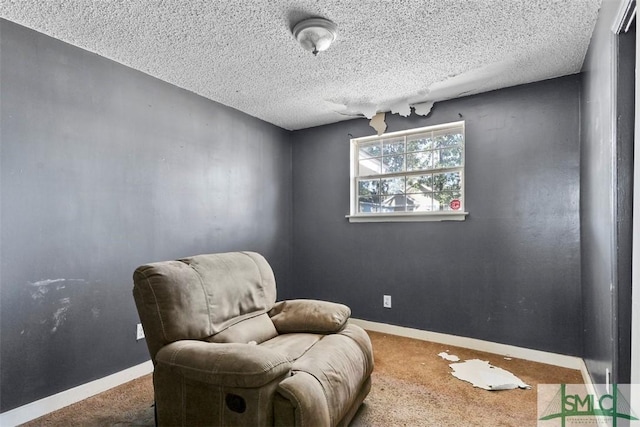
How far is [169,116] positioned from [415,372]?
9.47 feet

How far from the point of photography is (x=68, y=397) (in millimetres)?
2107

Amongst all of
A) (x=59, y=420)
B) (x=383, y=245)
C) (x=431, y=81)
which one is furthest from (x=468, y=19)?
(x=59, y=420)

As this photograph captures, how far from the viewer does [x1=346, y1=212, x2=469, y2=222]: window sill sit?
312 centimetres

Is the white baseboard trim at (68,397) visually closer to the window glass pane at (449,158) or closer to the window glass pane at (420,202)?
the window glass pane at (420,202)

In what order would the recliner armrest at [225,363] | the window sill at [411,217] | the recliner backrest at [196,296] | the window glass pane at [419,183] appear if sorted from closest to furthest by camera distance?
the recliner armrest at [225,363] → the recliner backrest at [196,296] → the window sill at [411,217] → the window glass pane at [419,183]

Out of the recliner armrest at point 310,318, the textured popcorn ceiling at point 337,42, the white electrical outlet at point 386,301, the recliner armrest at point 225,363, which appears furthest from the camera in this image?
the white electrical outlet at point 386,301

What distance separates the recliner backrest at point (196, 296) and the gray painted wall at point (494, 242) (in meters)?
1.68

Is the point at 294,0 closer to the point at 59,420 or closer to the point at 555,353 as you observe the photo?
the point at 59,420

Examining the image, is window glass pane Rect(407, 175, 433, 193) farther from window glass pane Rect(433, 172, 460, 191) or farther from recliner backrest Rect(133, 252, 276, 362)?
recliner backrest Rect(133, 252, 276, 362)

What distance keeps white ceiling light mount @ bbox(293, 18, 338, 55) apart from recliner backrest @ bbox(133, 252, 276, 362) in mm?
1453

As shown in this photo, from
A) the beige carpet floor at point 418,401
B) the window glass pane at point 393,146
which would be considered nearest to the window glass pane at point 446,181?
the window glass pane at point 393,146

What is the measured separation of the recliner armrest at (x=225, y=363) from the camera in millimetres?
1363

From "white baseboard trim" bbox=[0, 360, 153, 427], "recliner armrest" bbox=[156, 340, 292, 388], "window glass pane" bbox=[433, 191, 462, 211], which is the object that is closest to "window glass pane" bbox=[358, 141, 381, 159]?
"window glass pane" bbox=[433, 191, 462, 211]

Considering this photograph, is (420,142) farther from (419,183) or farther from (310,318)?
(310,318)
